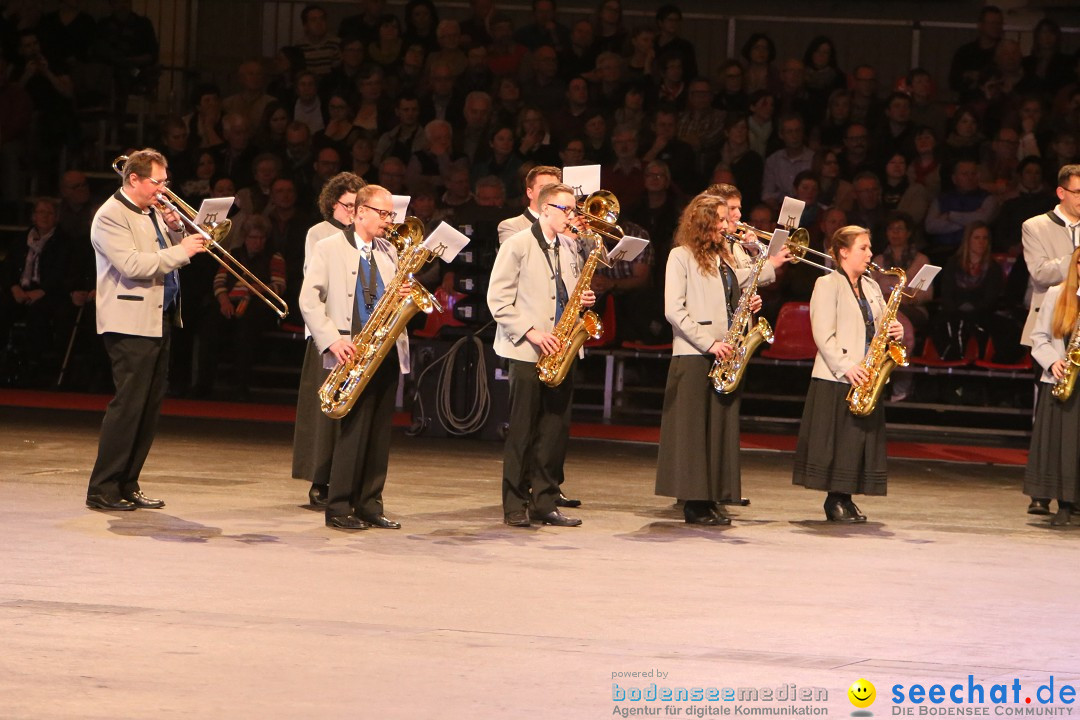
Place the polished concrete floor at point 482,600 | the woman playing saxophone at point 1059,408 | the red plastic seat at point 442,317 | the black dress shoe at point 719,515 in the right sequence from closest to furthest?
1. the polished concrete floor at point 482,600
2. the black dress shoe at point 719,515
3. the woman playing saxophone at point 1059,408
4. the red plastic seat at point 442,317

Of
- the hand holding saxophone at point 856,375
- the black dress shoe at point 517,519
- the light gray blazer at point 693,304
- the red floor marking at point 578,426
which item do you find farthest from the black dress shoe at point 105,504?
the red floor marking at point 578,426

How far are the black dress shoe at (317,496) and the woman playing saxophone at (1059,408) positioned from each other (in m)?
3.85

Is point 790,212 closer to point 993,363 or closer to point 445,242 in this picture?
point 445,242

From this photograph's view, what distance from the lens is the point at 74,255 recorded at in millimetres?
14117

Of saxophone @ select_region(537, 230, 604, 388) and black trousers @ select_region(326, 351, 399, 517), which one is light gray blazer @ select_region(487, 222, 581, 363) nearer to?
saxophone @ select_region(537, 230, 604, 388)

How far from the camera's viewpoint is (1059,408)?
28.5ft

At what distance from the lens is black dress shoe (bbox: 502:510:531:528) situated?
26.1 ft

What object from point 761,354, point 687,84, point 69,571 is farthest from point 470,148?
point 69,571

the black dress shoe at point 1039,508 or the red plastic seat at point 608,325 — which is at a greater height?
the red plastic seat at point 608,325

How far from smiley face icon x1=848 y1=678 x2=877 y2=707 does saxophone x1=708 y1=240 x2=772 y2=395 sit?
353 cm

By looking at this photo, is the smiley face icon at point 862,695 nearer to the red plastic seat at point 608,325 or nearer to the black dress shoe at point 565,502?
the black dress shoe at point 565,502

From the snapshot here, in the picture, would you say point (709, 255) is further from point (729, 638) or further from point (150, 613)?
point (150, 613)

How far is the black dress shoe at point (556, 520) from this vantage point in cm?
809

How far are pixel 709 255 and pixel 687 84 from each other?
724cm
